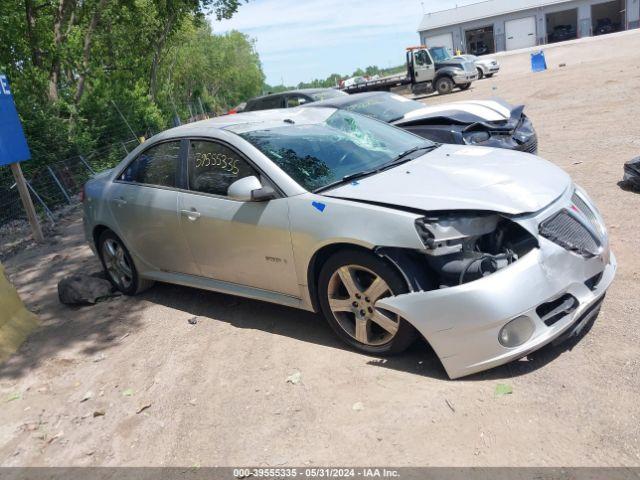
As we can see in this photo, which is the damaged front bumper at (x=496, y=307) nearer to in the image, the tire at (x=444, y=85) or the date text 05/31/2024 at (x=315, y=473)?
the date text 05/31/2024 at (x=315, y=473)

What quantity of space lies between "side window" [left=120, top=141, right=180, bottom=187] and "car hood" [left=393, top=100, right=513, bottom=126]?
369 centimetres

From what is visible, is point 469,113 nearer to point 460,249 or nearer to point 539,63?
point 460,249

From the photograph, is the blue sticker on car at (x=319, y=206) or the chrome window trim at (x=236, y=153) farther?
the chrome window trim at (x=236, y=153)

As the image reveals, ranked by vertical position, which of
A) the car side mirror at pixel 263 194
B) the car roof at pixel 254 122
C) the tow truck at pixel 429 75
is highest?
the car roof at pixel 254 122

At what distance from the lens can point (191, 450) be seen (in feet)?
10.8

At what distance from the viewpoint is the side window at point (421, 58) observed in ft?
87.0

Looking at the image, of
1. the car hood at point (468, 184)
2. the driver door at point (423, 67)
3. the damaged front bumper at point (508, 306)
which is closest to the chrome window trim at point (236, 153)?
the car hood at point (468, 184)

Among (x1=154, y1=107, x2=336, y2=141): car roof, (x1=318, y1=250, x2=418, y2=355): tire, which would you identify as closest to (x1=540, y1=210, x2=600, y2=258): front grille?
(x1=318, y1=250, x2=418, y2=355): tire

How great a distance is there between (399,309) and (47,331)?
12.2 ft

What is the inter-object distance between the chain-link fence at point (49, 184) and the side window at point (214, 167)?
22.5ft

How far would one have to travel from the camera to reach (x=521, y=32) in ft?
194

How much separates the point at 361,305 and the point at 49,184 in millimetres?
10079

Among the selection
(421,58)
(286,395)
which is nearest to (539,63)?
(421,58)

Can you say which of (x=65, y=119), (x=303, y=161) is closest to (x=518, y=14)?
(x=65, y=119)
